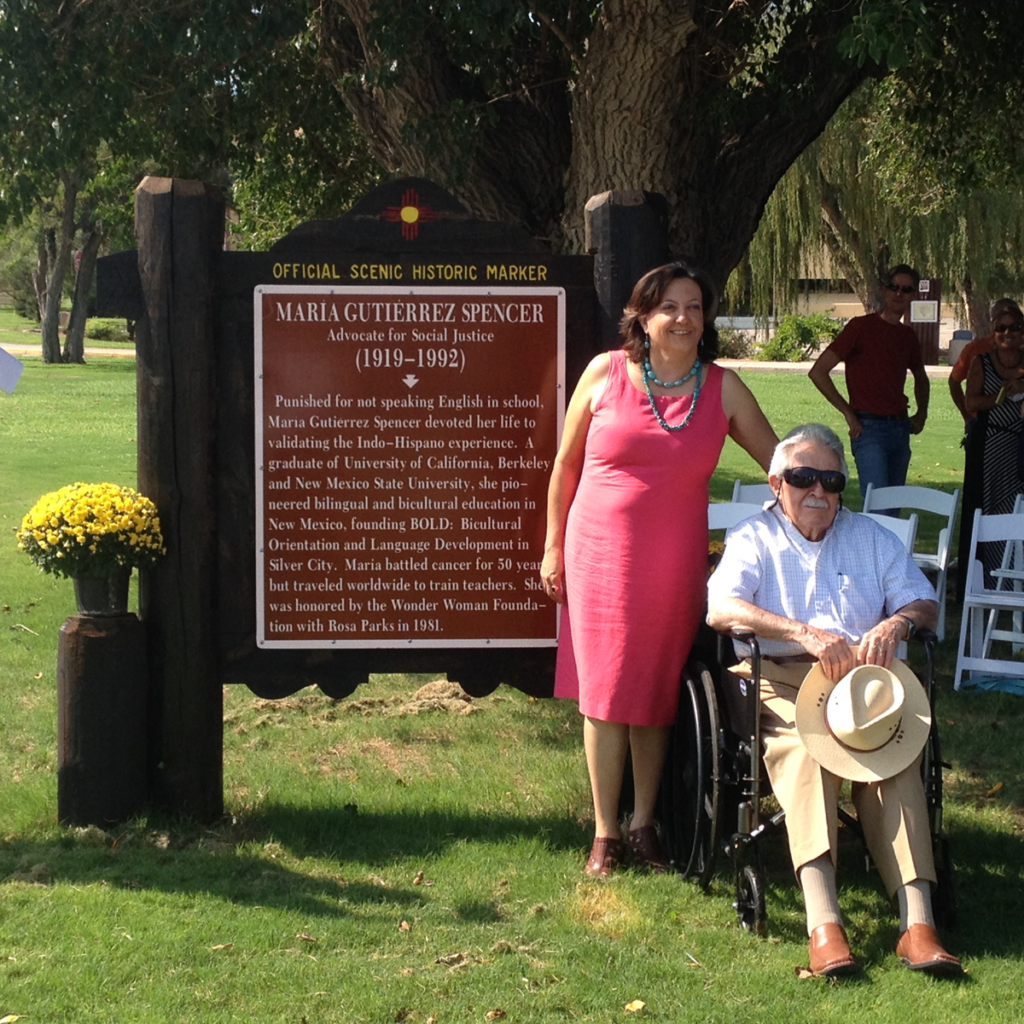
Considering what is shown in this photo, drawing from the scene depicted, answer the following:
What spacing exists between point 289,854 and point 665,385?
6.64 ft

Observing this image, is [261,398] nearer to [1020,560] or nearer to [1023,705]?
[1023,705]

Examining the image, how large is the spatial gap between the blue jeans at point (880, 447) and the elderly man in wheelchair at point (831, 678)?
5.10 meters

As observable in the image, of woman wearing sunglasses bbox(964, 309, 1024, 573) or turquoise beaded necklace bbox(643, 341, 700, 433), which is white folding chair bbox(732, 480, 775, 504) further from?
turquoise beaded necklace bbox(643, 341, 700, 433)

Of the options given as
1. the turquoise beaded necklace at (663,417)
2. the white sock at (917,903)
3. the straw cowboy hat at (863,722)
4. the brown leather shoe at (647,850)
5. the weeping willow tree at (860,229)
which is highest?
the weeping willow tree at (860,229)

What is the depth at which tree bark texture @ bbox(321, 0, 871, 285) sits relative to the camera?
26.0ft

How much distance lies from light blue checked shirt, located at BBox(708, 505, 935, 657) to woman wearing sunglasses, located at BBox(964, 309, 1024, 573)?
15.2ft

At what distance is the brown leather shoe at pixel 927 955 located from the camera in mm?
3877

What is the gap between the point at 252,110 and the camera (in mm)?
10305

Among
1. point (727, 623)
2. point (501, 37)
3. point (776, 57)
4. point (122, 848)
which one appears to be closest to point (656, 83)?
point (501, 37)

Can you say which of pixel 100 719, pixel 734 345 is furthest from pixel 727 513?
pixel 734 345

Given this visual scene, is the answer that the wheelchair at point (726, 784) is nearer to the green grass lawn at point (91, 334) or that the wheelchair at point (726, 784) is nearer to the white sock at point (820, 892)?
the white sock at point (820, 892)

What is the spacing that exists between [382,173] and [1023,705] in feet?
26.2

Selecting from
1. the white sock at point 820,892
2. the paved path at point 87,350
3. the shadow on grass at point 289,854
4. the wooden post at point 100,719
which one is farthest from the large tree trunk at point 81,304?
the white sock at point 820,892

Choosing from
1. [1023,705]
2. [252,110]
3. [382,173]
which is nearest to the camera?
[1023,705]
